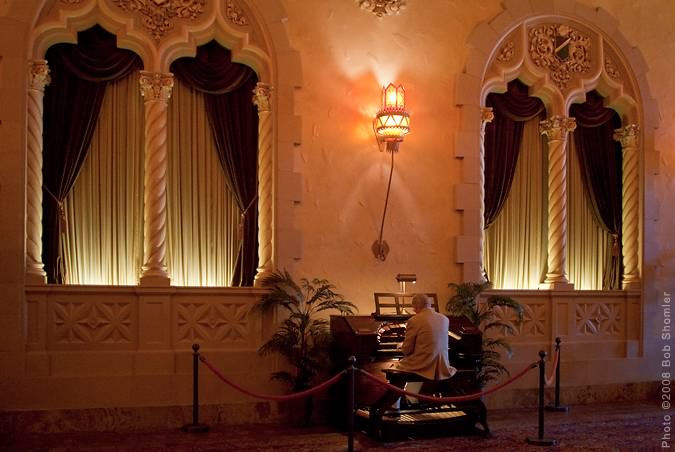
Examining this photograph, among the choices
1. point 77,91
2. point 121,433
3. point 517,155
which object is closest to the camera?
point 121,433

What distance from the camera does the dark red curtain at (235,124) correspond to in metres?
8.61

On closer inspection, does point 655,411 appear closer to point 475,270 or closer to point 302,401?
point 475,270

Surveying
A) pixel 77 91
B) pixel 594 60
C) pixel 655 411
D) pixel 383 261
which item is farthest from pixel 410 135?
pixel 655 411

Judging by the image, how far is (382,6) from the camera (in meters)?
9.12

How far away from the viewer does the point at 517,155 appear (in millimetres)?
10148

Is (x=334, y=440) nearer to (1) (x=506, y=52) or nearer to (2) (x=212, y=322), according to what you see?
(2) (x=212, y=322)

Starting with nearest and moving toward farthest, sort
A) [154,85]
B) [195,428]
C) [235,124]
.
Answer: [195,428]
[154,85]
[235,124]

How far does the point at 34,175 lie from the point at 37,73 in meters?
1.03

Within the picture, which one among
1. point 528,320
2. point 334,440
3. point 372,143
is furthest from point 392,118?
point 334,440

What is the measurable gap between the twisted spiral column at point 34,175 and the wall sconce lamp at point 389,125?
3649 mm

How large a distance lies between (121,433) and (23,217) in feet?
7.69

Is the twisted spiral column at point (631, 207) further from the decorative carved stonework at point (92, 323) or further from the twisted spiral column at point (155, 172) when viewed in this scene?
the decorative carved stonework at point (92, 323)

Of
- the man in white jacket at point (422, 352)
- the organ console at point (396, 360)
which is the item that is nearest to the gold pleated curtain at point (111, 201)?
the organ console at point (396, 360)

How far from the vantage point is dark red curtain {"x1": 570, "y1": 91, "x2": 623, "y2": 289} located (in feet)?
34.4
